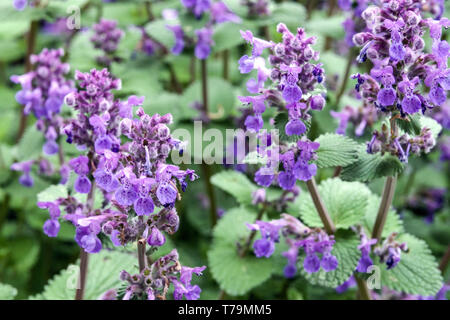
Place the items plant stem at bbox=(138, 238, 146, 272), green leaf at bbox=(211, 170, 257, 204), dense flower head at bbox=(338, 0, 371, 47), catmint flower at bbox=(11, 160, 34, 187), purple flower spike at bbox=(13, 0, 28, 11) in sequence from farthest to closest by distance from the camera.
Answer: purple flower spike at bbox=(13, 0, 28, 11)
dense flower head at bbox=(338, 0, 371, 47)
catmint flower at bbox=(11, 160, 34, 187)
green leaf at bbox=(211, 170, 257, 204)
plant stem at bbox=(138, 238, 146, 272)

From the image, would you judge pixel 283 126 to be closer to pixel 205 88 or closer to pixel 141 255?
pixel 141 255

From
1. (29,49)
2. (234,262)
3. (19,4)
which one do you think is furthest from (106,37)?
(234,262)

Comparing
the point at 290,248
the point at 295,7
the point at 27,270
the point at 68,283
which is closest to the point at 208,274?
the point at 290,248

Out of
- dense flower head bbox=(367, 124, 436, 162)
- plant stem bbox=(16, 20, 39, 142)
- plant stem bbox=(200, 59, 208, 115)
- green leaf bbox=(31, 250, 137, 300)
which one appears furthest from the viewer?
plant stem bbox=(16, 20, 39, 142)

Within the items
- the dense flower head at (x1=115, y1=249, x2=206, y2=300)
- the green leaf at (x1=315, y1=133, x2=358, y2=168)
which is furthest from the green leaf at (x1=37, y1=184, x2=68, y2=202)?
the green leaf at (x1=315, y1=133, x2=358, y2=168)

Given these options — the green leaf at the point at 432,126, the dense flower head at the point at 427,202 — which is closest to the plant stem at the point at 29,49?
the green leaf at the point at 432,126

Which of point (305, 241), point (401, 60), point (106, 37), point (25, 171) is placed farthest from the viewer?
point (106, 37)

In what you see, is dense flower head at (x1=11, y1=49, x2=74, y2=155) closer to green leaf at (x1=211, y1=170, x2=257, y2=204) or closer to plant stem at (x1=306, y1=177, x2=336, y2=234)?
green leaf at (x1=211, y1=170, x2=257, y2=204)
